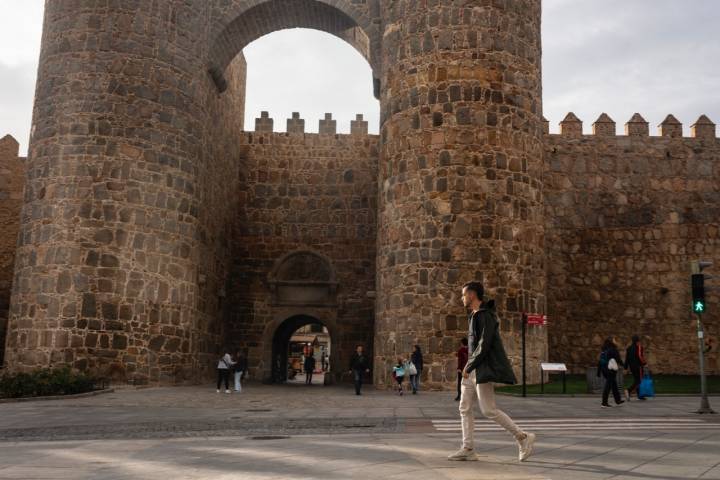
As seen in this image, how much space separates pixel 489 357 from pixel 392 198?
1234cm

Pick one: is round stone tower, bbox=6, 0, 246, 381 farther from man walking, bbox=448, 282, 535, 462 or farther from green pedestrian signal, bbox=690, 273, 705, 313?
man walking, bbox=448, 282, 535, 462

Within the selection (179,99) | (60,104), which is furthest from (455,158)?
(60,104)

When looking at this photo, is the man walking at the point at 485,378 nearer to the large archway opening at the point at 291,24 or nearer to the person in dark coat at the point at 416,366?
the person in dark coat at the point at 416,366

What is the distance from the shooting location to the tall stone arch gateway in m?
18.0

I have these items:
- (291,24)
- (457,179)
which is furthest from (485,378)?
(291,24)

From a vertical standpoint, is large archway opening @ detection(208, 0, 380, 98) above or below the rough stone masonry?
above

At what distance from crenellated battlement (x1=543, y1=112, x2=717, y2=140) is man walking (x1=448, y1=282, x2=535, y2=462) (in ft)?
63.2

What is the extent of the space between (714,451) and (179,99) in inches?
669

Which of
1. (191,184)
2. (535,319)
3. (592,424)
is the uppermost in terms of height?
(191,184)

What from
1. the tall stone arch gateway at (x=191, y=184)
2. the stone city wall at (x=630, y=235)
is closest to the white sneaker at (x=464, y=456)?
the tall stone arch gateway at (x=191, y=184)

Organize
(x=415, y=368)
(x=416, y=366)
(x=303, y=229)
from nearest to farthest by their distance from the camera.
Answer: (x=415, y=368)
(x=416, y=366)
(x=303, y=229)

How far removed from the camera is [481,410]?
695 centimetres

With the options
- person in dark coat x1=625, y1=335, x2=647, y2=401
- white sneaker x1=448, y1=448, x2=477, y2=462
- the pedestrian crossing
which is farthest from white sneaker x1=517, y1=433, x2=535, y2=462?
person in dark coat x1=625, y1=335, x2=647, y2=401

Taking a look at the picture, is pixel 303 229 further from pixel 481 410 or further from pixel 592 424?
pixel 481 410
